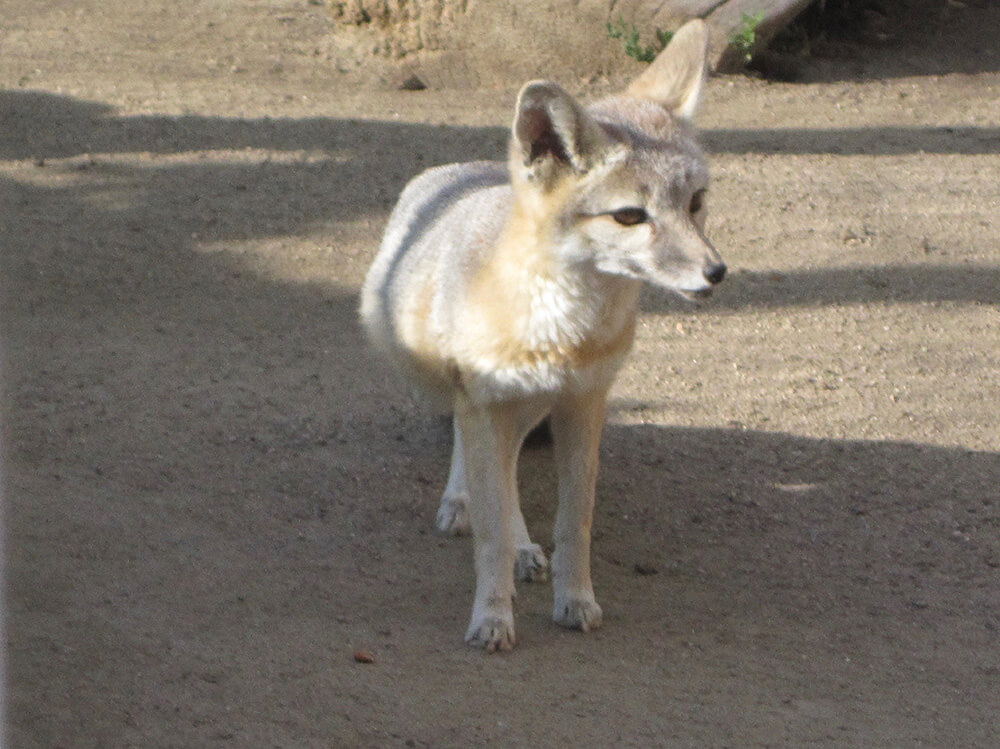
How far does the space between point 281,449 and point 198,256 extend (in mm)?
2423

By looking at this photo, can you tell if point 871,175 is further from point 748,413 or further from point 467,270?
point 467,270

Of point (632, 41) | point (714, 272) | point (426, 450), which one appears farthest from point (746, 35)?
point (714, 272)

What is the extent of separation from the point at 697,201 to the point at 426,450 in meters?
1.92

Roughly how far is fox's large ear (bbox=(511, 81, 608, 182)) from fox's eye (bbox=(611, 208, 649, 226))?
0.15 m

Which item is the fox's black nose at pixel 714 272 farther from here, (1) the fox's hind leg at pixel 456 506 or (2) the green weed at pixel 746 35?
(2) the green weed at pixel 746 35

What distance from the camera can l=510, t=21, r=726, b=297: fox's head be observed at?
10.4ft

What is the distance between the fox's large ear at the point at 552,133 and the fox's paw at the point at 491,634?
48.9 inches

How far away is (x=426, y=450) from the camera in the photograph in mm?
4938

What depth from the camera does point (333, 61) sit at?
10.2 m

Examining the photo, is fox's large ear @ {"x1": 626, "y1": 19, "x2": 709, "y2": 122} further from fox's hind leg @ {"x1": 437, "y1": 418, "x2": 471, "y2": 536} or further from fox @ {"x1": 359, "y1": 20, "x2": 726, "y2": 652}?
fox's hind leg @ {"x1": 437, "y1": 418, "x2": 471, "y2": 536}

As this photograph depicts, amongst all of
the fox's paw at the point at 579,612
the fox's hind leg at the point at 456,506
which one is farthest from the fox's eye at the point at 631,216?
the fox's hind leg at the point at 456,506

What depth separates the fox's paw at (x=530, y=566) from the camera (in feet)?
13.3

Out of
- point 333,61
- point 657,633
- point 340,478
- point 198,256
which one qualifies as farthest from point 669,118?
point 333,61

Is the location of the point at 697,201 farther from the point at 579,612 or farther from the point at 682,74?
the point at 579,612
